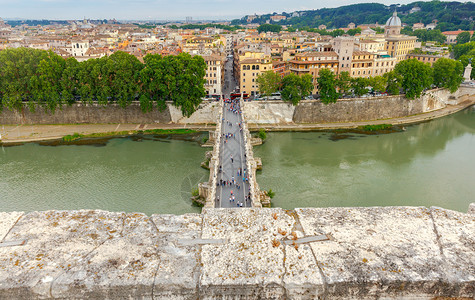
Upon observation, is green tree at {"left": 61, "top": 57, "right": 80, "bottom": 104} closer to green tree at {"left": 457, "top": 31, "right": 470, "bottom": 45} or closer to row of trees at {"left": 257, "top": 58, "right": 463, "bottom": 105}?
row of trees at {"left": 257, "top": 58, "right": 463, "bottom": 105}

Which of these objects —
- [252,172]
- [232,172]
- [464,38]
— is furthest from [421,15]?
[232,172]

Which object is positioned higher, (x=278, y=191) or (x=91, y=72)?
(x=91, y=72)

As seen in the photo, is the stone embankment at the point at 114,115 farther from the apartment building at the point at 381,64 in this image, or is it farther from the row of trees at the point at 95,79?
the apartment building at the point at 381,64

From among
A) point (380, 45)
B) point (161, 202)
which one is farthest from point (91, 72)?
point (380, 45)

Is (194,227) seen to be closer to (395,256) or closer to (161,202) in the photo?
(395,256)

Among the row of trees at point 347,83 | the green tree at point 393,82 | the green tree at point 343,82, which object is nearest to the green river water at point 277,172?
the row of trees at point 347,83

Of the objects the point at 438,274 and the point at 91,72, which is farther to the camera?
the point at 91,72

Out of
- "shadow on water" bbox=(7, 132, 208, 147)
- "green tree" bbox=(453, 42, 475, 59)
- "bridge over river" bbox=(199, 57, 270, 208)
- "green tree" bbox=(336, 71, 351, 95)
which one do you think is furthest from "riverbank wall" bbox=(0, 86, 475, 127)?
"green tree" bbox=(453, 42, 475, 59)
